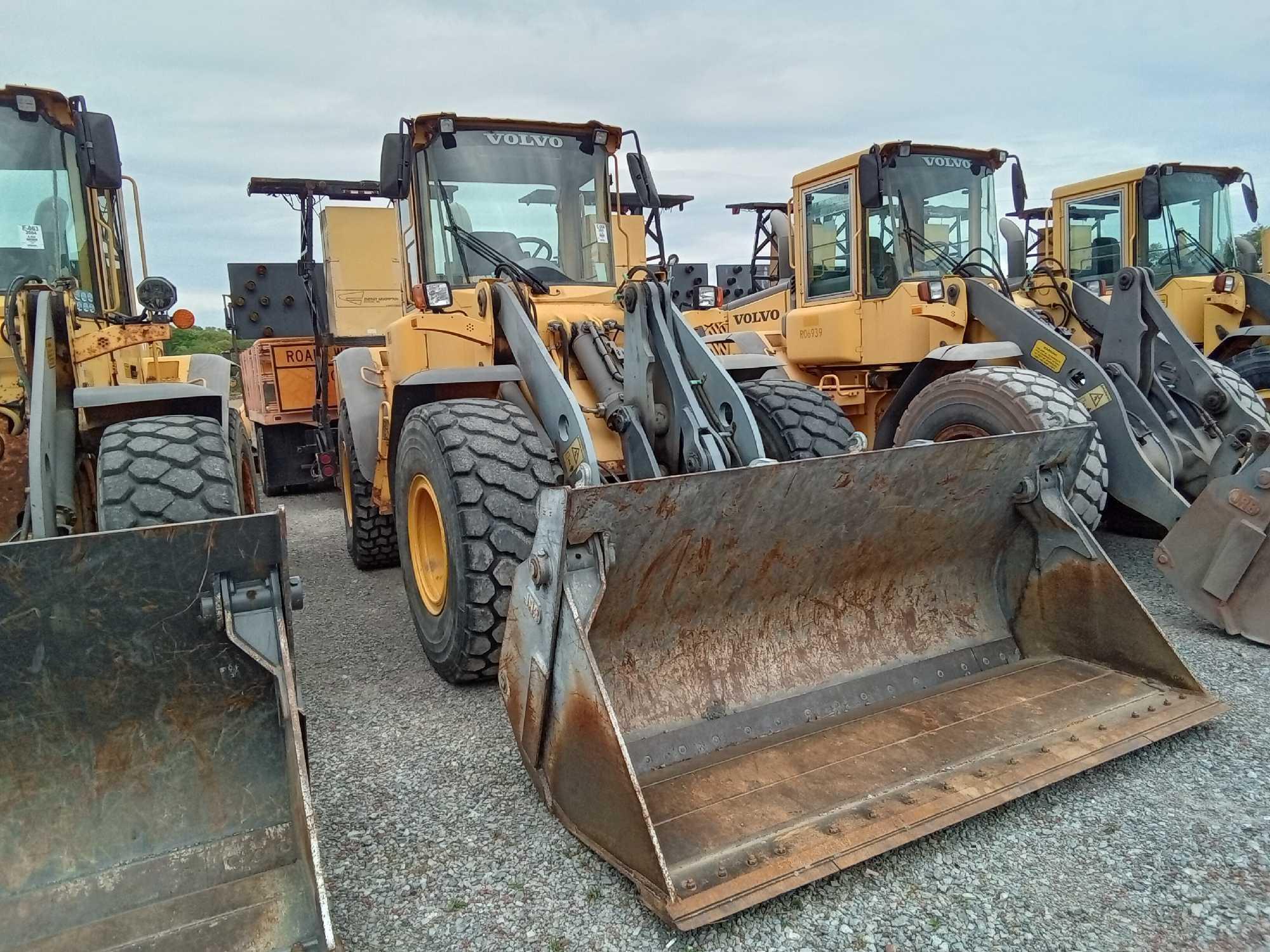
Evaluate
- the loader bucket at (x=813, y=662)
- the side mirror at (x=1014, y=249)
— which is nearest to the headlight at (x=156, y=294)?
the loader bucket at (x=813, y=662)

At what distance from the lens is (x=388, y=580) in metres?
5.76

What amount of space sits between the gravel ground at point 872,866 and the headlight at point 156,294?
6.57 ft

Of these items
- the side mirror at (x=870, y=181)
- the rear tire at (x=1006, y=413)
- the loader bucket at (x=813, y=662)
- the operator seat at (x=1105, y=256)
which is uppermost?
the side mirror at (x=870, y=181)

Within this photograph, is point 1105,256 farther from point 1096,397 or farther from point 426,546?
point 426,546

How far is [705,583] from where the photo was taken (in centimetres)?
304

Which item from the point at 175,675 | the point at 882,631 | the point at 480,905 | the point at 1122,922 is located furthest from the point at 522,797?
the point at 1122,922

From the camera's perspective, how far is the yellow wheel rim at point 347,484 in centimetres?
593

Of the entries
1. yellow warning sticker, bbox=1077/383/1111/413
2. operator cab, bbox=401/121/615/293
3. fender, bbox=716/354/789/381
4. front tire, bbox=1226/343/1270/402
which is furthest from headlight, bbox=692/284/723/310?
front tire, bbox=1226/343/1270/402

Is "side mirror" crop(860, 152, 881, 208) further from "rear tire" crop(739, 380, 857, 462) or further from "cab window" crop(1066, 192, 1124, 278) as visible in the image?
"cab window" crop(1066, 192, 1124, 278)

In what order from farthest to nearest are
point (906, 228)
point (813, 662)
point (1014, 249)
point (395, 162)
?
point (1014, 249)
point (906, 228)
point (395, 162)
point (813, 662)

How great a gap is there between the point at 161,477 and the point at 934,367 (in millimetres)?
4781

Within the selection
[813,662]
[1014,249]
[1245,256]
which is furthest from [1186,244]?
[813,662]

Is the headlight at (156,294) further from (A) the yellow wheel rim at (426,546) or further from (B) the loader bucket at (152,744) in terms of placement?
(B) the loader bucket at (152,744)

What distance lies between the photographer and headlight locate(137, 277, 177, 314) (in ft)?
12.4
